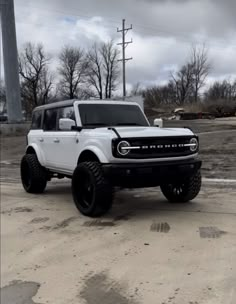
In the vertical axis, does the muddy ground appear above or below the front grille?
below

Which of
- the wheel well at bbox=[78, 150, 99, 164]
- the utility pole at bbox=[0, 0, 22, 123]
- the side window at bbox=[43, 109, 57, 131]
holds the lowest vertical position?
the wheel well at bbox=[78, 150, 99, 164]

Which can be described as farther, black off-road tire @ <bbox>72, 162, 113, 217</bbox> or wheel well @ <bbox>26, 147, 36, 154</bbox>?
wheel well @ <bbox>26, 147, 36, 154</bbox>

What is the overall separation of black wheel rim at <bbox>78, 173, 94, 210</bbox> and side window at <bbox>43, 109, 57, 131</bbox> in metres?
1.89

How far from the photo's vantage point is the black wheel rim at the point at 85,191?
260 inches

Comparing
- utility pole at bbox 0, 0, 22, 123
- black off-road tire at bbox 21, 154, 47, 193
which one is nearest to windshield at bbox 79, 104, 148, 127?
black off-road tire at bbox 21, 154, 47, 193

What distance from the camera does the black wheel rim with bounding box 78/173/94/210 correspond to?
6.61m

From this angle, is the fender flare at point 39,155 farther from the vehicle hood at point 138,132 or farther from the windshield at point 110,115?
the vehicle hood at point 138,132

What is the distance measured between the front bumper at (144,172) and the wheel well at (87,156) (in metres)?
0.50

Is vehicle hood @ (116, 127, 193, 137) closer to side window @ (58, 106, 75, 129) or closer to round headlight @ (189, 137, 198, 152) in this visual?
round headlight @ (189, 137, 198, 152)

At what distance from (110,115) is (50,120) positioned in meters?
1.60

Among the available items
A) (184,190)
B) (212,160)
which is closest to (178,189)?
(184,190)

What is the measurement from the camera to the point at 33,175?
8734 mm

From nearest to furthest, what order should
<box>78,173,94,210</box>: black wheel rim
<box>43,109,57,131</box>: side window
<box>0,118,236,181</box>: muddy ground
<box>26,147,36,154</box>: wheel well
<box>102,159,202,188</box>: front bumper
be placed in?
<box>102,159,202,188</box>: front bumper → <box>78,173,94,210</box>: black wheel rim → <box>43,109,57,131</box>: side window → <box>26,147,36,154</box>: wheel well → <box>0,118,236,181</box>: muddy ground

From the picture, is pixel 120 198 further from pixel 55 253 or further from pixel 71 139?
pixel 55 253
